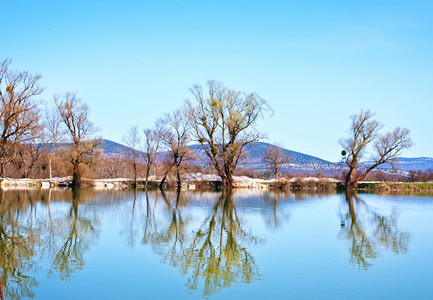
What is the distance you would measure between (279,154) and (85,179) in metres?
23.5

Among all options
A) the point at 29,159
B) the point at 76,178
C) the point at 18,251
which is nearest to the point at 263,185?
the point at 76,178

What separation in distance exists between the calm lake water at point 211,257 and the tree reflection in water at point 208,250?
25 millimetres

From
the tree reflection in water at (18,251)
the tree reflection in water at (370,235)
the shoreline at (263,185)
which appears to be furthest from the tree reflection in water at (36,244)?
the shoreline at (263,185)

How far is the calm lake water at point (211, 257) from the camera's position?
26.5ft

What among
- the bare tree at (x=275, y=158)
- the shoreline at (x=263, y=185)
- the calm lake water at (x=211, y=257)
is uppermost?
the bare tree at (x=275, y=158)

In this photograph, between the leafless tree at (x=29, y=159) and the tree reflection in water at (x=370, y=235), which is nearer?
the tree reflection in water at (x=370, y=235)

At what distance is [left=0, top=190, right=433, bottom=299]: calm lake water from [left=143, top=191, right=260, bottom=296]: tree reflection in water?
0.03 metres

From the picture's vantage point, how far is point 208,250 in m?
11.9

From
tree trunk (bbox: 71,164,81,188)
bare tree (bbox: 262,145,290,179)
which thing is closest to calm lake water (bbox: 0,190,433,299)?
tree trunk (bbox: 71,164,81,188)

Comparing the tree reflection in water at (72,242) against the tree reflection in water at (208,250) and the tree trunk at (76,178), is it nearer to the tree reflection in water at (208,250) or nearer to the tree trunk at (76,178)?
the tree reflection in water at (208,250)

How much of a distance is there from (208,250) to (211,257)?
880 mm

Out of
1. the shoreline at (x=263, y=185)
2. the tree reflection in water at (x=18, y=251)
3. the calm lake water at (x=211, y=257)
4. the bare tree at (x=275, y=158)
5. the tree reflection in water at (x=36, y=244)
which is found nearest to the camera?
the tree reflection in water at (x=18, y=251)

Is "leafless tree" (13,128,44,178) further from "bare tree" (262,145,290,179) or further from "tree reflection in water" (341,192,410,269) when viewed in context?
"tree reflection in water" (341,192,410,269)

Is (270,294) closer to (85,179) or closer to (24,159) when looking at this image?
(85,179)
